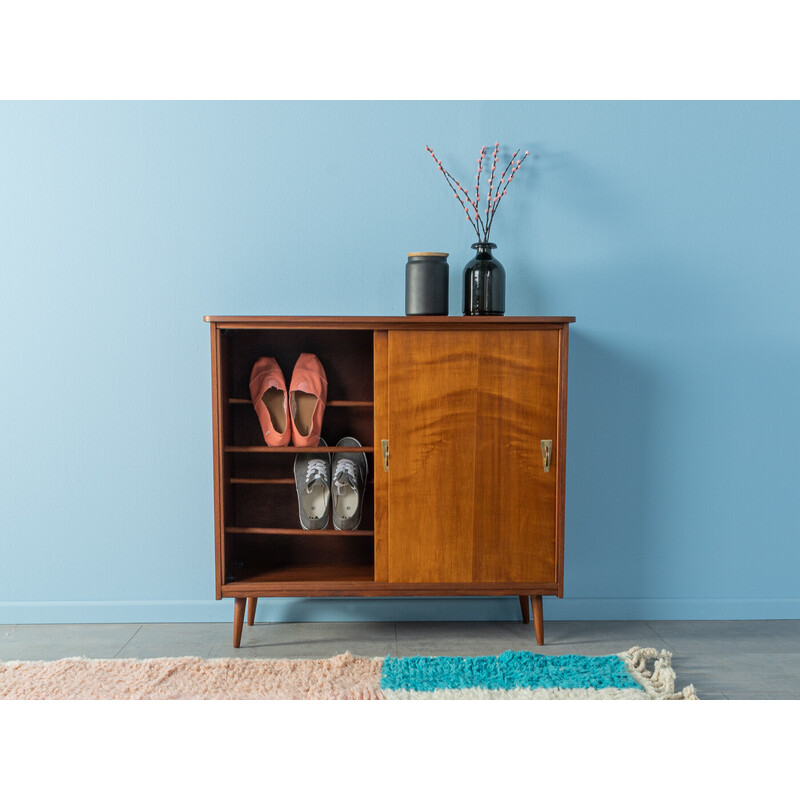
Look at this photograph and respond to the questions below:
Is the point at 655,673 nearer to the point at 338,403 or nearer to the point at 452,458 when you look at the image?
the point at 452,458

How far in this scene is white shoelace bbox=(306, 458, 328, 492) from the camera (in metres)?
2.51

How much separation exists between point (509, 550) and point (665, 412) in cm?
88

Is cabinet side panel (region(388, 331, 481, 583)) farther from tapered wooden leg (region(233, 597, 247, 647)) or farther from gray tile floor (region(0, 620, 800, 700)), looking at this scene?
tapered wooden leg (region(233, 597, 247, 647))

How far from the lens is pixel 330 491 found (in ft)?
8.37

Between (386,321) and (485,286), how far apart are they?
41cm

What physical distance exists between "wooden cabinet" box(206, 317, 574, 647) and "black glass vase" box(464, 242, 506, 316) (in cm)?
18

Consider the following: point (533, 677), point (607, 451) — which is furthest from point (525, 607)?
point (607, 451)

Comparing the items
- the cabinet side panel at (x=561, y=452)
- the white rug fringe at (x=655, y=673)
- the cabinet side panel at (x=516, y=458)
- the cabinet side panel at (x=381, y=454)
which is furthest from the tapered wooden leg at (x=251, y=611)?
the white rug fringe at (x=655, y=673)

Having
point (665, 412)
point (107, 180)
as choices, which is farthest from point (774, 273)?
point (107, 180)

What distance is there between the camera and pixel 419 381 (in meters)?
2.34

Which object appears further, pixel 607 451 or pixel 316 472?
pixel 607 451

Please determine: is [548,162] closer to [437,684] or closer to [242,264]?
[242,264]

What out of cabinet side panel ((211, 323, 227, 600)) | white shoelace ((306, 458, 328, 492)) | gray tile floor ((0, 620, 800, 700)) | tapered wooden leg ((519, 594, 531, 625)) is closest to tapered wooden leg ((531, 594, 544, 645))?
gray tile floor ((0, 620, 800, 700))

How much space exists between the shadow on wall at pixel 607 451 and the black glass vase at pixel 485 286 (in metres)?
0.42
